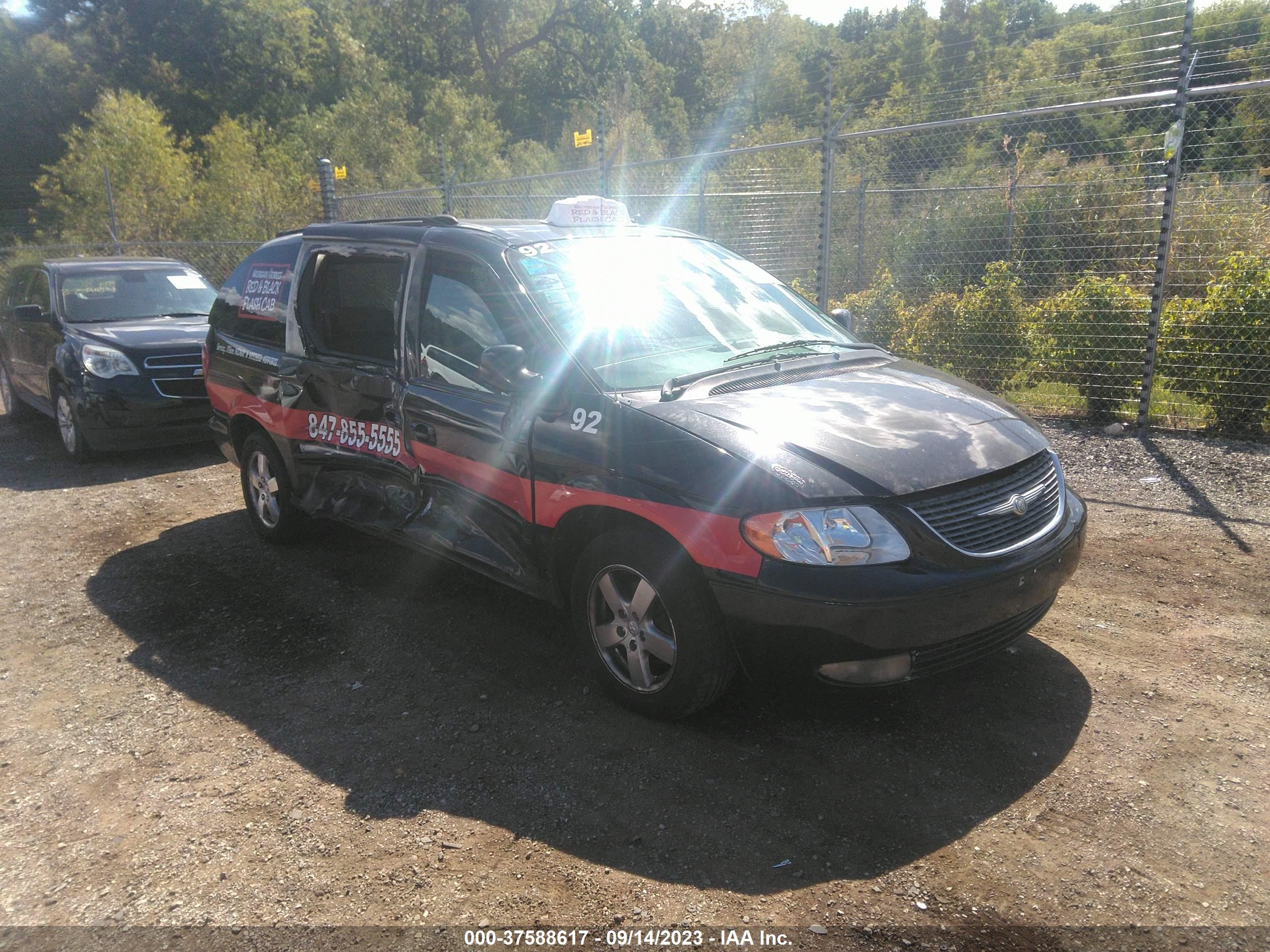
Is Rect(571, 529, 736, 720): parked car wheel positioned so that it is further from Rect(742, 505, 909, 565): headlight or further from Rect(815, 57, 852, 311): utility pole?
Rect(815, 57, 852, 311): utility pole

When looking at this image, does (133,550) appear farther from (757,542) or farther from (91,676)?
(757,542)

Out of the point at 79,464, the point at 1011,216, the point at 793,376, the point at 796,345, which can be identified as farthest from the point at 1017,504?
the point at 1011,216

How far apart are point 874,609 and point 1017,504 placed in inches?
30.3

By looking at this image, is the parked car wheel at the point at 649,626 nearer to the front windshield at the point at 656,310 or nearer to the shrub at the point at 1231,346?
the front windshield at the point at 656,310

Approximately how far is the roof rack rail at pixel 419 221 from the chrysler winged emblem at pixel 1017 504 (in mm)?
2657

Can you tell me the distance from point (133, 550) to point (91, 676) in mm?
1913

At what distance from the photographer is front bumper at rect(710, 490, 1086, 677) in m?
2.82

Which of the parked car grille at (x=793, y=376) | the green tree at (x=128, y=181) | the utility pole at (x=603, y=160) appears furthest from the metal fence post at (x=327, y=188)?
the green tree at (x=128, y=181)

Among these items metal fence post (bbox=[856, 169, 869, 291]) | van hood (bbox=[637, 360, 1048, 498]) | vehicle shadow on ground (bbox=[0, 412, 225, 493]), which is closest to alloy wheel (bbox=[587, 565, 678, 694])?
van hood (bbox=[637, 360, 1048, 498])

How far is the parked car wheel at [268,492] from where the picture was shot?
5.29m

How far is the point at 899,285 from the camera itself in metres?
11.9

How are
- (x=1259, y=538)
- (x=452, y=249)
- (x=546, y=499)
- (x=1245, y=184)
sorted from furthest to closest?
(x=1245, y=184) < (x=1259, y=538) < (x=452, y=249) < (x=546, y=499)

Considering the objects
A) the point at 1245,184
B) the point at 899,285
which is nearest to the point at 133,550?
the point at 899,285

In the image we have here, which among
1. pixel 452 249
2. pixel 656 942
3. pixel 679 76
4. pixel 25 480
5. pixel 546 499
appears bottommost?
pixel 25 480
